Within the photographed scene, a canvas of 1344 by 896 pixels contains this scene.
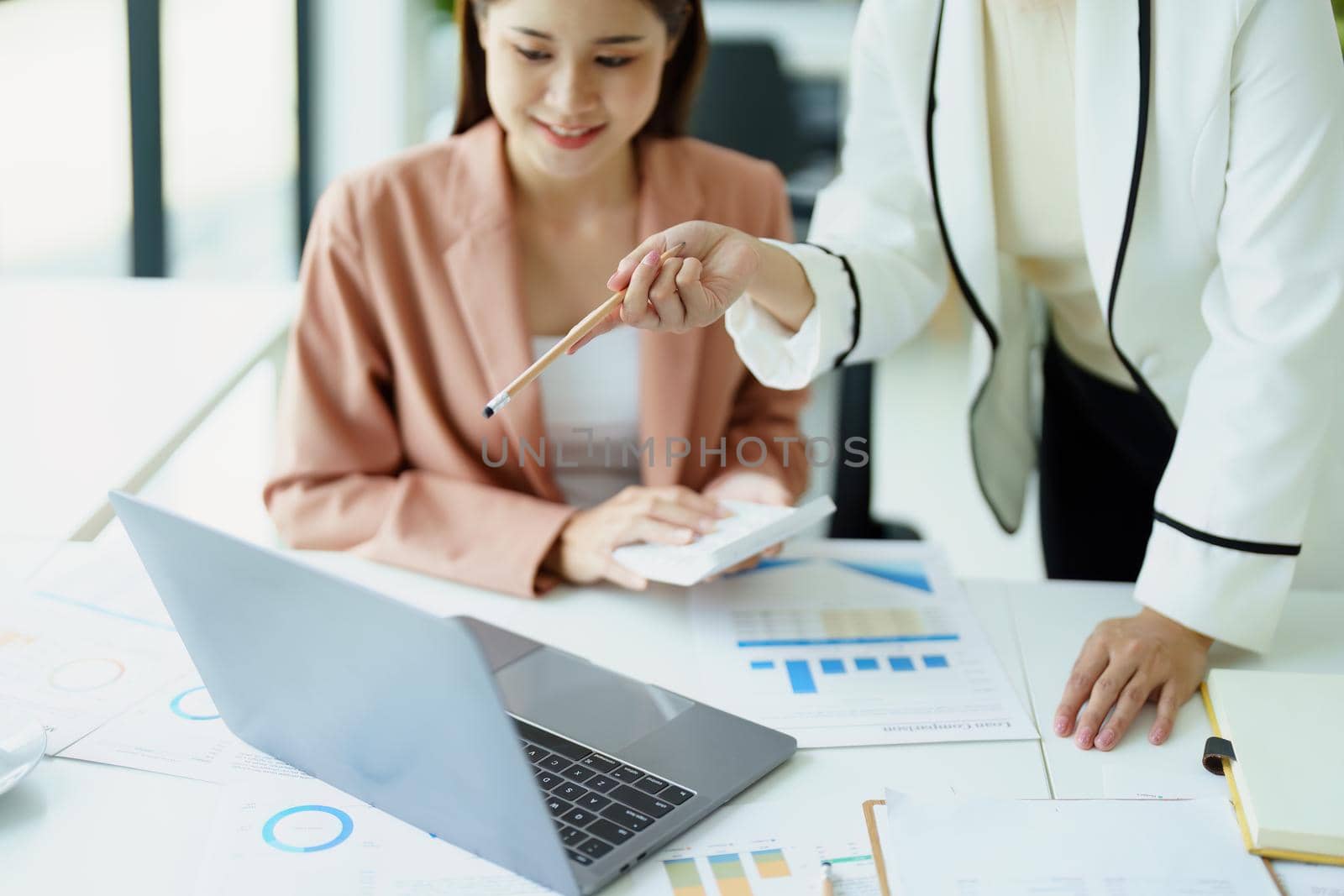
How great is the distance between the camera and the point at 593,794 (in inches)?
37.1

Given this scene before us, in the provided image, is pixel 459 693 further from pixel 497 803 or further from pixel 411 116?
pixel 411 116

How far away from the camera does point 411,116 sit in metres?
3.67

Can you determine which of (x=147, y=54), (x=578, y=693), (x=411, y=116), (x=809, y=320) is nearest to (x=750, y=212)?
(x=809, y=320)

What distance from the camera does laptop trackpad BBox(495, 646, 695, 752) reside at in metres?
1.03

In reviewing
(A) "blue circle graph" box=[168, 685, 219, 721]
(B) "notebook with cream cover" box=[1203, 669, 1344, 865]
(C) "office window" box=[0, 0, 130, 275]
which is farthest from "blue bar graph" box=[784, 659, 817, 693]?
(C) "office window" box=[0, 0, 130, 275]

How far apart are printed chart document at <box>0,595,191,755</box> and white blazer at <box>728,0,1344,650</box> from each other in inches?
24.2

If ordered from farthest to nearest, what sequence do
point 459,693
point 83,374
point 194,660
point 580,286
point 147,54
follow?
point 147,54 < point 83,374 < point 580,286 < point 194,660 < point 459,693

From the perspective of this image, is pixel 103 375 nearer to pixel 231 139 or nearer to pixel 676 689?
pixel 676 689

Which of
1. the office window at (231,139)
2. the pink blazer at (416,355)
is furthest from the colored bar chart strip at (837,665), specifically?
the office window at (231,139)

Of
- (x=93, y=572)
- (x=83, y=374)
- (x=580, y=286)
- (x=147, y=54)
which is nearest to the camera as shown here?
(x=93, y=572)

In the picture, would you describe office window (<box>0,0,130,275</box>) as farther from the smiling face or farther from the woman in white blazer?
the woman in white blazer

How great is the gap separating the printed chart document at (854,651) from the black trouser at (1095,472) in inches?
12.5

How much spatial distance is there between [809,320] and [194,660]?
64cm

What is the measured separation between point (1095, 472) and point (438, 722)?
3.65ft
